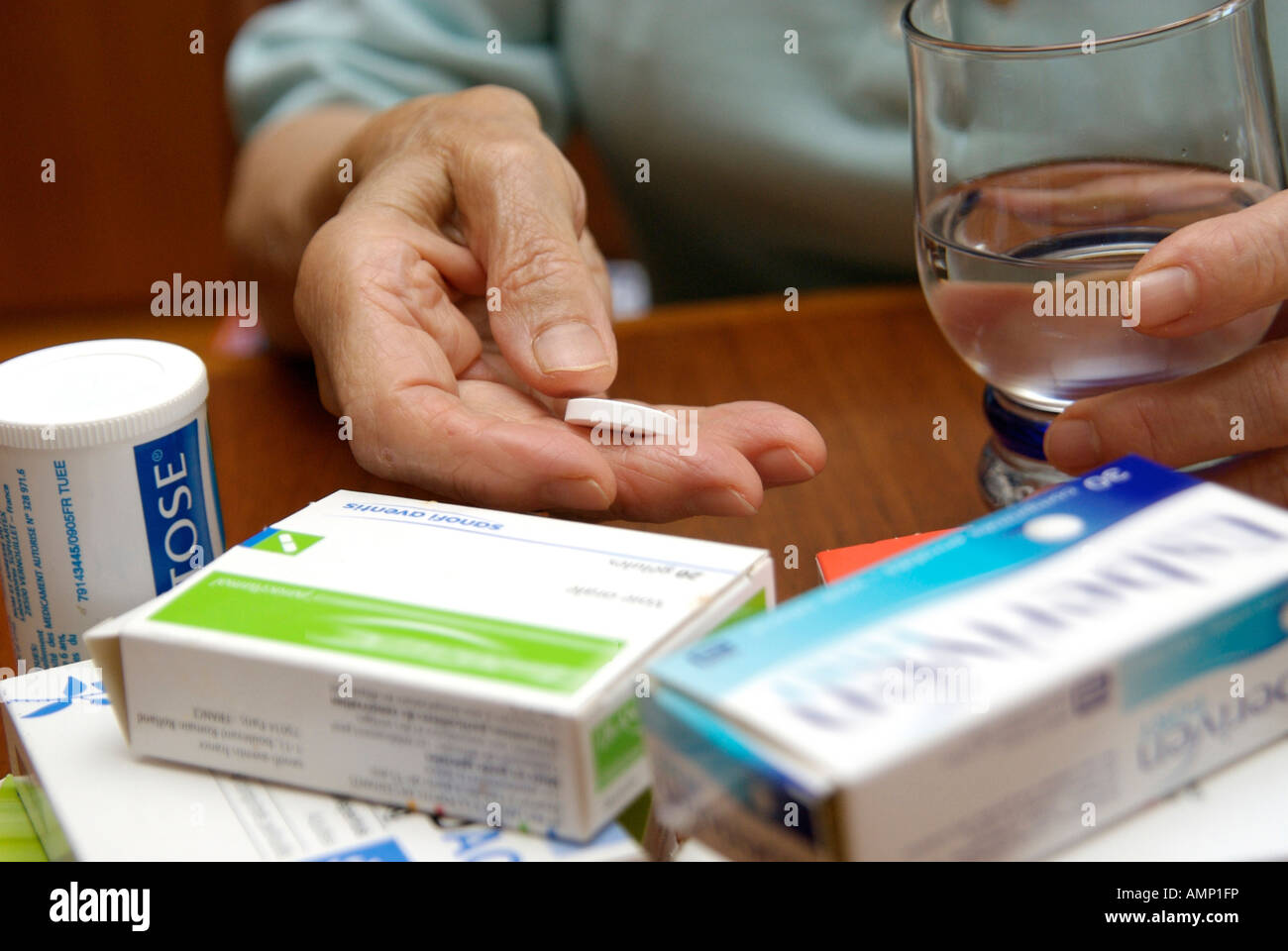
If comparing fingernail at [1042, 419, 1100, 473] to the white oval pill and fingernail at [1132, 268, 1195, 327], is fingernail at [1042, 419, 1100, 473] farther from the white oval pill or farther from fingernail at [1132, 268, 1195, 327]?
the white oval pill

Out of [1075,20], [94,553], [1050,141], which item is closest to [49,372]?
[94,553]

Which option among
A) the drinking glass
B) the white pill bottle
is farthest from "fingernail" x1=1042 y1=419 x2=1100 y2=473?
the white pill bottle

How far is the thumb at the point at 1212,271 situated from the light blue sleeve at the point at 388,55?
2.42 ft

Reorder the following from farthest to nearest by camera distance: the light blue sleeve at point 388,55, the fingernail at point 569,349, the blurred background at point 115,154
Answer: the blurred background at point 115,154 < the light blue sleeve at point 388,55 < the fingernail at point 569,349

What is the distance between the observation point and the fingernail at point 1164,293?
51cm

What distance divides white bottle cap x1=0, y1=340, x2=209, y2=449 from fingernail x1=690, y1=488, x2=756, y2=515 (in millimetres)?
220

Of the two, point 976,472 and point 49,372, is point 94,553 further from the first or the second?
point 976,472

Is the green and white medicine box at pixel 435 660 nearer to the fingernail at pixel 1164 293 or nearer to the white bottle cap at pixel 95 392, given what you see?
the white bottle cap at pixel 95 392

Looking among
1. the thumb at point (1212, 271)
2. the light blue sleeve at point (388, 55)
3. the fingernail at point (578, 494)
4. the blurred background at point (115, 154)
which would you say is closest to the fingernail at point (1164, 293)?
the thumb at point (1212, 271)

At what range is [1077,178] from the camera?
57cm

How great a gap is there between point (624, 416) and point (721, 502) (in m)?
0.06

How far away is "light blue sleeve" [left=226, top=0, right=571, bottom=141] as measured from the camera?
3.65 ft

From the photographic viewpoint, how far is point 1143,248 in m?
0.58

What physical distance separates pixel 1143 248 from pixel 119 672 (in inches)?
18.3
